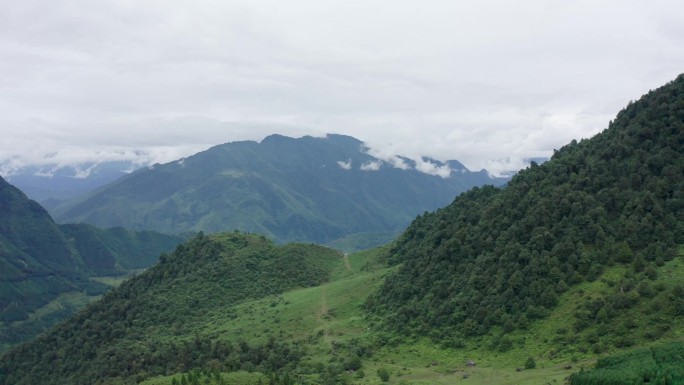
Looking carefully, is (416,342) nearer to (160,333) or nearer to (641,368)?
(641,368)

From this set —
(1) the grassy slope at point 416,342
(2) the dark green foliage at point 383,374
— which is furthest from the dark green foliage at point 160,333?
(2) the dark green foliage at point 383,374

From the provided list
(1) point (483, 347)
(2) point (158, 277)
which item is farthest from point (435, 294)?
(2) point (158, 277)

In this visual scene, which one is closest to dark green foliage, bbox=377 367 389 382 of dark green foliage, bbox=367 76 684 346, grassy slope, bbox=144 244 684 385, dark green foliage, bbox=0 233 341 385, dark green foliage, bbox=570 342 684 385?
grassy slope, bbox=144 244 684 385

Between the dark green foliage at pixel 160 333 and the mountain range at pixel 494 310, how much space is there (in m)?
0.60

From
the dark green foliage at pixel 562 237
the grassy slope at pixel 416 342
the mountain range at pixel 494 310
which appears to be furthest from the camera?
the dark green foliage at pixel 562 237

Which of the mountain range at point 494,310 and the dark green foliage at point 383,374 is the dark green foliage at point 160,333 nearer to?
the mountain range at point 494,310

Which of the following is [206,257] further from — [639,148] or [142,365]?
[639,148]

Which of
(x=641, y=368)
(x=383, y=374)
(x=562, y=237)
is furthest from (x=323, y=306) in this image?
(x=641, y=368)

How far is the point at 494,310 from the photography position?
109m

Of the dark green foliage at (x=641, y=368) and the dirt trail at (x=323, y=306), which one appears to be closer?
the dark green foliage at (x=641, y=368)

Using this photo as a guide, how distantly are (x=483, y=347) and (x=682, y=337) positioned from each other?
1261 inches

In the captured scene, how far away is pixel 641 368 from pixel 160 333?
12335cm

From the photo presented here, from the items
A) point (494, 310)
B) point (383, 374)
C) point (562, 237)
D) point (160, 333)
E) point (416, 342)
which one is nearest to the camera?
point (383, 374)

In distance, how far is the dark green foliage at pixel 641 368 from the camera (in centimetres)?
6700
